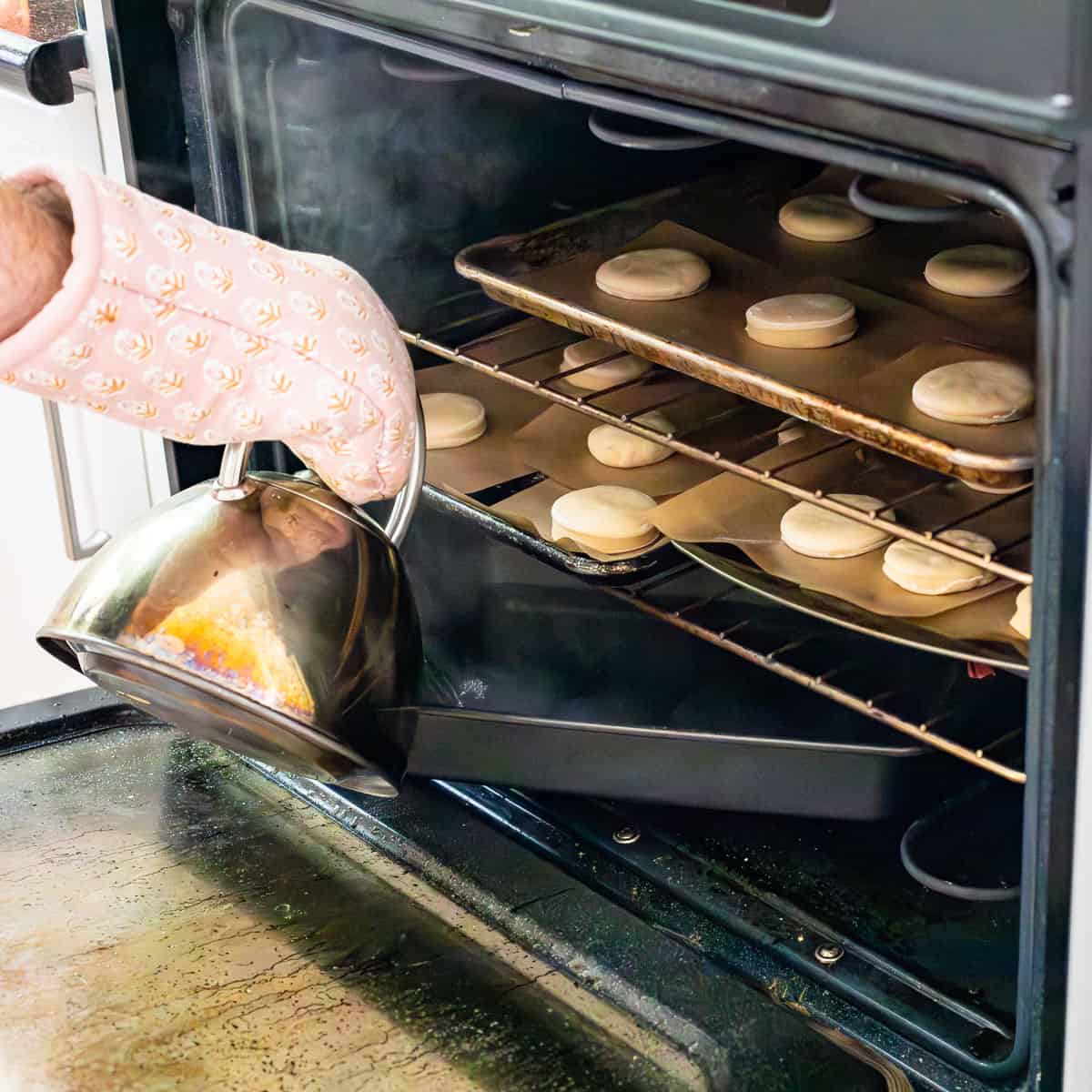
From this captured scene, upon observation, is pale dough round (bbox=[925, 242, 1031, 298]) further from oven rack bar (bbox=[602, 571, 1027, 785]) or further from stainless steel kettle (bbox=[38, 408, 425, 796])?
stainless steel kettle (bbox=[38, 408, 425, 796])

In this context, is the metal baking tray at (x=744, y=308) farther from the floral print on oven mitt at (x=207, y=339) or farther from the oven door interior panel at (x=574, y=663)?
the floral print on oven mitt at (x=207, y=339)

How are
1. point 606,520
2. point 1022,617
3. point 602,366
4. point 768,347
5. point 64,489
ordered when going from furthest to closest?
point 64,489 → point 602,366 → point 606,520 → point 768,347 → point 1022,617

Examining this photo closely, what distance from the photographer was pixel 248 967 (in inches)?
41.9

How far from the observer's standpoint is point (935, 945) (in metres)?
1.06

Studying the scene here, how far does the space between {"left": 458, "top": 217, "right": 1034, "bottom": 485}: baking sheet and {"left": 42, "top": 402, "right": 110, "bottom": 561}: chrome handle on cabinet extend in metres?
0.42

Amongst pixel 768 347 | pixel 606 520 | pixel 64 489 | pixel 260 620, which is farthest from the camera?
pixel 64 489

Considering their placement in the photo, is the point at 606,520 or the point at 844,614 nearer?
the point at 844,614

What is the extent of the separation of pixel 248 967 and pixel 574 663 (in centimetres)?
36

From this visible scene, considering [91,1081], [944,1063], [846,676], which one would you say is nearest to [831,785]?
[846,676]

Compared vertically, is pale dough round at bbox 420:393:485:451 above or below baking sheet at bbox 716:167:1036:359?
below

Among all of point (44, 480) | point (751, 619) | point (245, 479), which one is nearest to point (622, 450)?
point (751, 619)

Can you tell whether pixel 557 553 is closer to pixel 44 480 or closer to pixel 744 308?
pixel 744 308

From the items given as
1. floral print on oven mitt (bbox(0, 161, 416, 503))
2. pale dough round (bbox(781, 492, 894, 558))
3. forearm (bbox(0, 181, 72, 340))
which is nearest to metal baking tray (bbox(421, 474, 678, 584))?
pale dough round (bbox(781, 492, 894, 558))

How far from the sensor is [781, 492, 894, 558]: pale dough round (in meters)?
1.17
